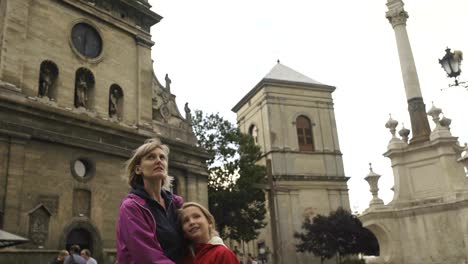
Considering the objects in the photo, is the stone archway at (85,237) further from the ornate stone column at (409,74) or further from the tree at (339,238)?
Answer: the tree at (339,238)

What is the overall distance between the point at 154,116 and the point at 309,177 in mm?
17514

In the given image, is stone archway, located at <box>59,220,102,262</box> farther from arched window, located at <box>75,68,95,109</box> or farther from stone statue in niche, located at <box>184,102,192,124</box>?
stone statue in niche, located at <box>184,102,192,124</box>

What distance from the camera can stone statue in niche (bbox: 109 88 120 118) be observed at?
73.6ft

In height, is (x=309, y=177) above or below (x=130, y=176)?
above

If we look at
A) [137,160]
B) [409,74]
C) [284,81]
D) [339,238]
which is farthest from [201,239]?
[284,81]

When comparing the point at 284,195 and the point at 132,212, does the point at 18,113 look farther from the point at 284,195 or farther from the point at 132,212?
the point at 284,195

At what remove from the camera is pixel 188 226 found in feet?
9.02

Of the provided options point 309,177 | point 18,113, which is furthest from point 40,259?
point 309,177

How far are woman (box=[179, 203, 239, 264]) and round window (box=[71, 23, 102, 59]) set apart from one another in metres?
20.5

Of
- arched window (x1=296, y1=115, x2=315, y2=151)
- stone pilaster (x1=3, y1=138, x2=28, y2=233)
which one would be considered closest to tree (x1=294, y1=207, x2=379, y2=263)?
arched window (x1=296, y1=115, x2=315, y2=151)

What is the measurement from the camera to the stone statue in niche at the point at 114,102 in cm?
2244

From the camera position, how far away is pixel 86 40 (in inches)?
874

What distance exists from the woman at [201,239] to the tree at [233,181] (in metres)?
25.8

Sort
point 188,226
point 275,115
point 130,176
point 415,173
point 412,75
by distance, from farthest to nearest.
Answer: point 275,115
point 412,75
point 415,173
point 130,176
point 188,226
